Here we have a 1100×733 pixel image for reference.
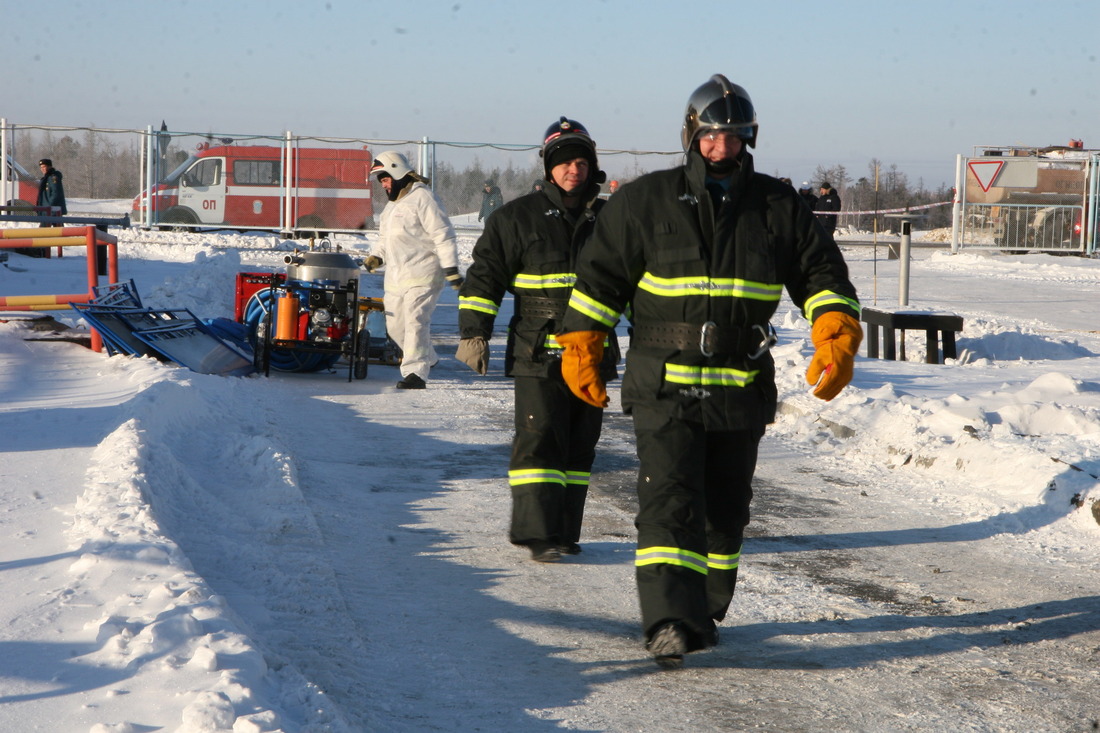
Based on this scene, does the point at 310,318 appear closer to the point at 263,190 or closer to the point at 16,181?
the point at 263,190

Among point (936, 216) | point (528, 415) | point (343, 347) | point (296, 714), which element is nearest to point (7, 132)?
point (343, 347)

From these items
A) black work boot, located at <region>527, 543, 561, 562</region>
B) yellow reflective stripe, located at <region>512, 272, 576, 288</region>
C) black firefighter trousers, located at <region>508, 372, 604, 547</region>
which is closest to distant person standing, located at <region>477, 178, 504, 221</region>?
yellow reflective stripe, located at <region>512, 272, 576, 288</region>

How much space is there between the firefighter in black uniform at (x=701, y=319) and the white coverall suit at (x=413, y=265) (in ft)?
19.7

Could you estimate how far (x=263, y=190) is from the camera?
30.4m

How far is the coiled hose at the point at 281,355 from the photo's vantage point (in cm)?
1098

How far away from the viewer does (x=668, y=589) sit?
3.96 metres

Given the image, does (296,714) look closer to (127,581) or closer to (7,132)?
(127,581)

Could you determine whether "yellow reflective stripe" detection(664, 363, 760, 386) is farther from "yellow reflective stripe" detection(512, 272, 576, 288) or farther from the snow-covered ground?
"yellow reflective stripe" detection(512, 272, 576, 288)

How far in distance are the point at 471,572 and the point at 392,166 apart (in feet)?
19.0

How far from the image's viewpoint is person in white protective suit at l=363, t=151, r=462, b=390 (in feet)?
33.2

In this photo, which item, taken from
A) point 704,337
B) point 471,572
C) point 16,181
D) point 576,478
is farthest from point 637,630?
point 16,181

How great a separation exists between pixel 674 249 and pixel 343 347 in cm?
701

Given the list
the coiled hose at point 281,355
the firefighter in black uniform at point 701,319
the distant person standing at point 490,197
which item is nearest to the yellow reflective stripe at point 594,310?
the firefighter in black uniform at point 701,319

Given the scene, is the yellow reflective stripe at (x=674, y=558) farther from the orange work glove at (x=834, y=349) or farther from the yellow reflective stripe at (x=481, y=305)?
the yellow reflective stripe at (x=481, y=305)
